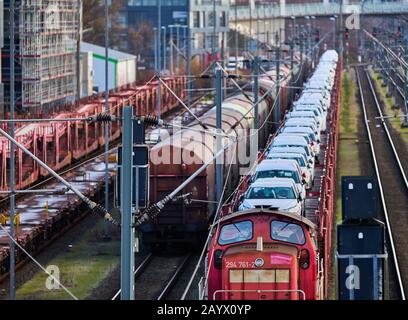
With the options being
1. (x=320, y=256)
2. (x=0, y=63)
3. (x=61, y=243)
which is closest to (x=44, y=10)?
(x=0, y=63)

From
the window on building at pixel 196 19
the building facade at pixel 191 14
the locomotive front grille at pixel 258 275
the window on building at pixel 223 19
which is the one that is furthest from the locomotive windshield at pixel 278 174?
the window on building at pixel 196 19

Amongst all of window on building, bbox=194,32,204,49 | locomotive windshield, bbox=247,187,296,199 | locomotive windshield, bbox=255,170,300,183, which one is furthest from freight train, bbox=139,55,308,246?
window on building, bbox=194,32,204,49

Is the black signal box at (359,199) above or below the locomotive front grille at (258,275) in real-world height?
above

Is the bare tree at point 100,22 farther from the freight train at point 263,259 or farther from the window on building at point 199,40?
the freight train at point 263,259

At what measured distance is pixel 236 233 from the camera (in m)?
21.6

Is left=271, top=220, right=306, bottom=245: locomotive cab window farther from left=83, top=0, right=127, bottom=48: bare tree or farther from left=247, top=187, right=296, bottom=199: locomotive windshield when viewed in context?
left=83, top=0, right=127, bottom=48: bare tree

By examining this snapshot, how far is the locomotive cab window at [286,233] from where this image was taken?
21500 mm

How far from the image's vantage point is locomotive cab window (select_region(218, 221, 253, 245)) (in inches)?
846

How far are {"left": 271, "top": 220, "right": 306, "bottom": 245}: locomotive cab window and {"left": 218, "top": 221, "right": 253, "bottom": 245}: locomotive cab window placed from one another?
401mm

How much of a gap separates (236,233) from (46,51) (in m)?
52.5

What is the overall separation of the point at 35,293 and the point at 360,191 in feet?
30.8

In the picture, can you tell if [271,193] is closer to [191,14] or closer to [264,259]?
[264,259]

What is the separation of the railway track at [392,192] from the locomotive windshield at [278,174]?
313cm

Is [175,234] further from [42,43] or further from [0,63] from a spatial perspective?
[42,43]
